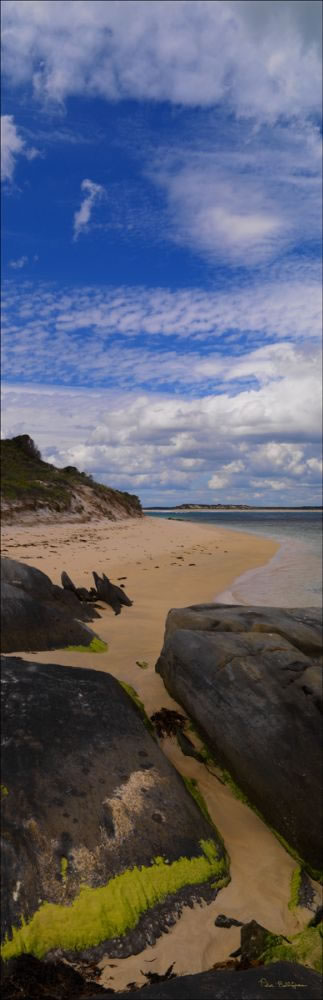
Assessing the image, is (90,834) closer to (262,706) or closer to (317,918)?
(317,918)

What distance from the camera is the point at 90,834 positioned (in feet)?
10.3

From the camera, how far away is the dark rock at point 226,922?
2939 millimetres

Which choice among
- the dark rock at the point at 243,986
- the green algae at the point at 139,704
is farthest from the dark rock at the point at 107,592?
the dark rock at the point at 243,986

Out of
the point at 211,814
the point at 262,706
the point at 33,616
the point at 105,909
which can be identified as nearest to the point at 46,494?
the point at 33,616

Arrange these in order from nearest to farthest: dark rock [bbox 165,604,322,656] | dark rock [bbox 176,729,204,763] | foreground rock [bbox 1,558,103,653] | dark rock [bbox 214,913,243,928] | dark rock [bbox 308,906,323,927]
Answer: dark rock [bbox 214,913,243,928] < dark rock [bbox 308,906,323,927] < dark rock [bbox 176,729,204,763] < dark rock [bbox 165,604,322,656] < foreground rock [bbox 1,558,103,653]

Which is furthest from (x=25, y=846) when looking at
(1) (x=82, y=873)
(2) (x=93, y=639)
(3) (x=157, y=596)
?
(3) (x=157, y=596)

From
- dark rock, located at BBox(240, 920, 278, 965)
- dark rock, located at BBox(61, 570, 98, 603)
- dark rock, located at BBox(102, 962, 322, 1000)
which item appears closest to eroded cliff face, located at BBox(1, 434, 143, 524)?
dark rock, located at BBox(61, 570, 98, 603)

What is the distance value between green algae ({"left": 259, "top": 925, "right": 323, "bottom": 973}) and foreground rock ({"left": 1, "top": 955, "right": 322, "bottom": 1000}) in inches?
13.4

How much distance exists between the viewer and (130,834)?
3229 mm

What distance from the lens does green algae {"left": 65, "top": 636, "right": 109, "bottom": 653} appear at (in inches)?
245

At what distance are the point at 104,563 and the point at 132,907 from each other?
14.6 metres

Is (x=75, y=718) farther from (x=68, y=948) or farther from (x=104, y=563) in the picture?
(x=104, y=563)

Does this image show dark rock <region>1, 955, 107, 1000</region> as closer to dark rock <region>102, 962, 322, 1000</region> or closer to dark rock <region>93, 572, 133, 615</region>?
dark rock <region>102, 962, 322, 1000</region>

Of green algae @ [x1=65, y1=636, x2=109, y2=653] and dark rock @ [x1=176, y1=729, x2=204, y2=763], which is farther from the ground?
green algae @ [x1=65, y1=636, x2=109, y2=653]
